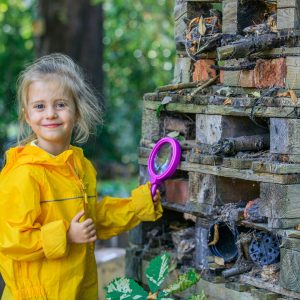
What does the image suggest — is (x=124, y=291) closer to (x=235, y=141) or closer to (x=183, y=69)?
(x=235, y=141)

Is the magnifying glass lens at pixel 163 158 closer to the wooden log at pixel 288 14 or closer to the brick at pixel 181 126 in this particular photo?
the brick at pixel 181 126

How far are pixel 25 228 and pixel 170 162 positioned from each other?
866 mm

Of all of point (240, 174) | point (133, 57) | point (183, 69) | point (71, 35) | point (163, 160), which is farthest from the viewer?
point (133, 57)

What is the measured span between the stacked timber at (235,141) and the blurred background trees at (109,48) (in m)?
5.24

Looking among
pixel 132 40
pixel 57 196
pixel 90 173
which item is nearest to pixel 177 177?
pixel 90 173

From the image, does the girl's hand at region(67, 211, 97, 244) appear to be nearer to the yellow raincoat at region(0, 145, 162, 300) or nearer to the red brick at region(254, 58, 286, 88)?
the yellow raincoat at region(0, 145, 162, 300)

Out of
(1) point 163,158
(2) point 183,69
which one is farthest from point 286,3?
(1) point 163,158

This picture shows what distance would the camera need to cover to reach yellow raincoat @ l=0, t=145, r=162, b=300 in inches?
130

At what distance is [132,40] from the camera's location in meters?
12.8

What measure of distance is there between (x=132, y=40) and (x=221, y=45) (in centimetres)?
917

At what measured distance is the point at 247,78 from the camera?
360cm

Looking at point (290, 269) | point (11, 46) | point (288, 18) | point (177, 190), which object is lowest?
point (290, 269)

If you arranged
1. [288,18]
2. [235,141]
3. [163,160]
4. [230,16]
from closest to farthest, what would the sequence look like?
[288,18]
[235,141]
[230,16]
[163,160]

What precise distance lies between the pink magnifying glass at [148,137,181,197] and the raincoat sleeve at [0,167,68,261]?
67 centimetres
